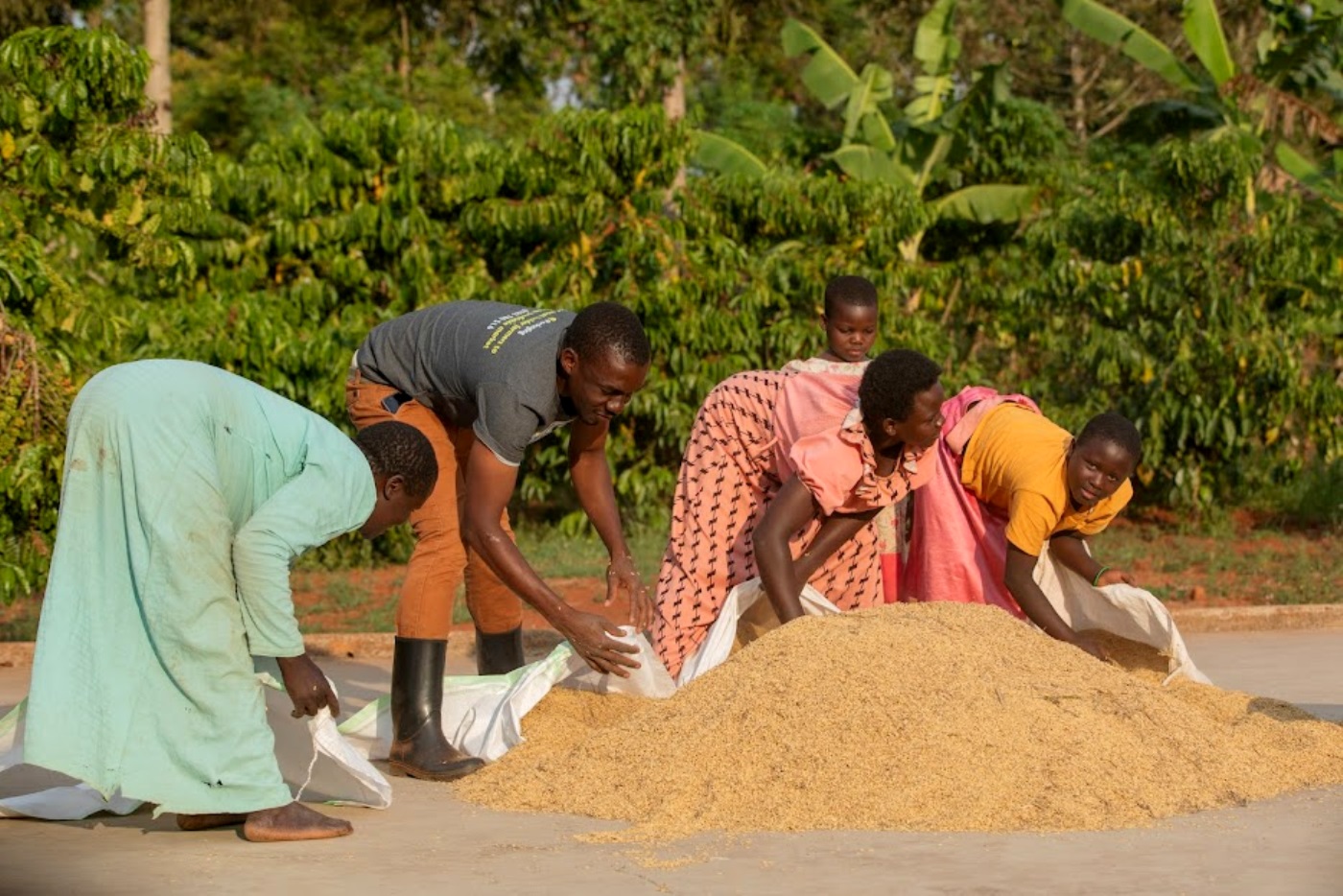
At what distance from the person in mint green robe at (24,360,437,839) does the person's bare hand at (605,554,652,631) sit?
5.12 feet

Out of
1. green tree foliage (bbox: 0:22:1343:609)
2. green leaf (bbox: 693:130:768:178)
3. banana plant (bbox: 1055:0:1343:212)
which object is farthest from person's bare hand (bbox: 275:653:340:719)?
green leaf (bbox: 693:130:768:178)

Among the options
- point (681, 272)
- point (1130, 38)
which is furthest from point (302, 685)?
point (1130, 38)

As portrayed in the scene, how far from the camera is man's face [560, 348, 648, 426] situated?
4.94 metres

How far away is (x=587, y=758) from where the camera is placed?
5000 mm

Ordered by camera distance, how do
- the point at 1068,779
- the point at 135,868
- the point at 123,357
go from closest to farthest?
the point at 135,868, the point at 1068,779, the point at 123,357

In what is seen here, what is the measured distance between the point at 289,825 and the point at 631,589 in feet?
5.23

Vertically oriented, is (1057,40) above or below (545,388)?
above

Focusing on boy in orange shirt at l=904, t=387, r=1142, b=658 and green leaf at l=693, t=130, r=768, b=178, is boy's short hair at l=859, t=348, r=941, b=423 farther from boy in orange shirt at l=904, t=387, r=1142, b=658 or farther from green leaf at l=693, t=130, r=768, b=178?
green leaf at l=693, t=130, r=768, b=178

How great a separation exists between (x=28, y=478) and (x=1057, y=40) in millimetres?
16918

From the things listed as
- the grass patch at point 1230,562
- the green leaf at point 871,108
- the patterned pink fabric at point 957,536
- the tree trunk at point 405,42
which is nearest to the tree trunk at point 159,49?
the tree trunk at point 405,42

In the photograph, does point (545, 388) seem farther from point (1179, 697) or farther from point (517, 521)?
point (517, 521)

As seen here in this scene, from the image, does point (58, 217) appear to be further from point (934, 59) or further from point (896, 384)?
point (934, 59)

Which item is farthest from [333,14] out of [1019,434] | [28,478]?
[1019,434]

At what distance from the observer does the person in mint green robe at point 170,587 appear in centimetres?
409
